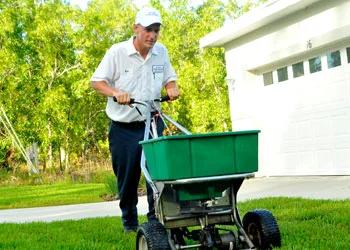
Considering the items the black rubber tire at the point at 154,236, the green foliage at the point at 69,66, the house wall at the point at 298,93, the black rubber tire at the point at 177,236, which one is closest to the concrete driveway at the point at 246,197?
the house wall at the point at 298,93

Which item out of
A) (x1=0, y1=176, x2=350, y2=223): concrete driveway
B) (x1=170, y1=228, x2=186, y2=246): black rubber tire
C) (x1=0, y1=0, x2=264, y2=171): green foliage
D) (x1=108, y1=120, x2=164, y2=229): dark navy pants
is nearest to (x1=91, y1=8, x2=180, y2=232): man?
(x1=108, y1=120, x2=164, y2=229): dark navy pants

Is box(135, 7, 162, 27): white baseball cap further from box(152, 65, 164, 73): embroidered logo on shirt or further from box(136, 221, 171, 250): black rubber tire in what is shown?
box(136, 221, 171, 250): black rubber tire

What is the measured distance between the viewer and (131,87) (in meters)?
4.39

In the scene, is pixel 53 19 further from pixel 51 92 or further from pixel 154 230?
pixel 154 230

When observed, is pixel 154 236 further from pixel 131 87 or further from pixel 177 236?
pixel 131 87

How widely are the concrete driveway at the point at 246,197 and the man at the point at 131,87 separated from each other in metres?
2.07

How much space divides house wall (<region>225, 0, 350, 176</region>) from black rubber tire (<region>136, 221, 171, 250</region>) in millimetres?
6327

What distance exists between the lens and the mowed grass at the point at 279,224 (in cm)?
408

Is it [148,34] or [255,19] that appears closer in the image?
[148,34]

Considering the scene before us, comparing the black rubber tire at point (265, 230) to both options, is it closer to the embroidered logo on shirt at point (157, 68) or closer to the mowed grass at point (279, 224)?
the mowed grass at point (279, 224)

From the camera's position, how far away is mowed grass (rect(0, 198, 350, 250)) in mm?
4082

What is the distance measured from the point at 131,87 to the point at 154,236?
1.42 meters

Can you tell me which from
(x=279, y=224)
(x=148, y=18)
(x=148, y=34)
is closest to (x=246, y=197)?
(x=279, y=224)

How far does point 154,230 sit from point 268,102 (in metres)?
8.09
